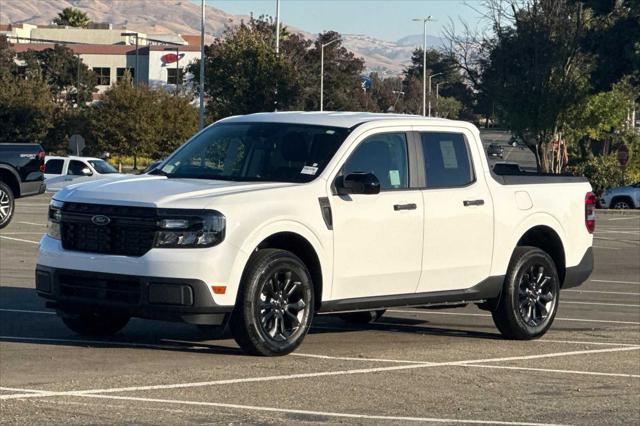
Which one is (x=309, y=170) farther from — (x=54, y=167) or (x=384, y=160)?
(x=54, y=167)

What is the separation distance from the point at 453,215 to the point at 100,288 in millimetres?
3272

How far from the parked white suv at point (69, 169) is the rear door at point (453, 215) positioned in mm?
31885

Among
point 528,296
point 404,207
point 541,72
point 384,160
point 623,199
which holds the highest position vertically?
point 541,72

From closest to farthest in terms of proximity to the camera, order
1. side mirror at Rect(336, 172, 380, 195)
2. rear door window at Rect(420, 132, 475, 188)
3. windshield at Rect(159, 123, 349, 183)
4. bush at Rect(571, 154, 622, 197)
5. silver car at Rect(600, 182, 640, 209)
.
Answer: side mirror at Rect(336, 172, 380, 195), windshield at Rect(159, 123, 349, 183), rear door window at Rect(420, 132, 475, 188), silver car at Rect(600, 182, 640, 209), bush at Rect(571, 154, 622, 197)

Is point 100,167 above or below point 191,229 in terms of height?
above

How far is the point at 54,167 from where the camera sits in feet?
145

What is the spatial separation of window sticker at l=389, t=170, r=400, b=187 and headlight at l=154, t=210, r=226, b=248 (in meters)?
1.97

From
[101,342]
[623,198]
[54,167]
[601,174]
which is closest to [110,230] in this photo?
[101,342]

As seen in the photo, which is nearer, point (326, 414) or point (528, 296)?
point (326, 414)

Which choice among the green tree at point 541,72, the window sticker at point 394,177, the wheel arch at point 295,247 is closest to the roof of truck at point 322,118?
the window sticker at point 394,177

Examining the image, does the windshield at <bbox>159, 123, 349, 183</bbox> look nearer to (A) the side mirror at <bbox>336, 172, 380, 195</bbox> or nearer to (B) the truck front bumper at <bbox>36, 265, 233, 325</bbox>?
(A) the side mirror at <bbox>336, 172, 380, 195</bbox>

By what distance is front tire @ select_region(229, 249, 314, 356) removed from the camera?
10164 millimetres

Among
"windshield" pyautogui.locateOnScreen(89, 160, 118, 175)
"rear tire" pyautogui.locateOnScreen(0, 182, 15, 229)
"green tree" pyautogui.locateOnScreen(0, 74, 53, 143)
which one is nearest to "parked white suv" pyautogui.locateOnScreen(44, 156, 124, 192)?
"windshield" pyautogui.locateOnScreen(89, 160, 118, 175)

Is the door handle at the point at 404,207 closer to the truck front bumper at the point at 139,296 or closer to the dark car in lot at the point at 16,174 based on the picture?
the truck front bumper at the point at 139,296
